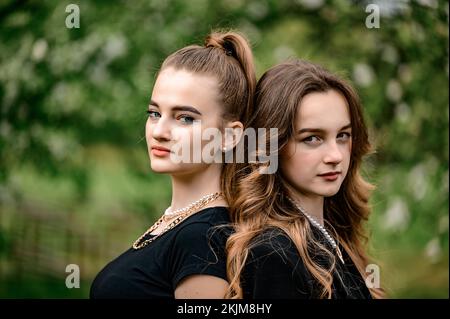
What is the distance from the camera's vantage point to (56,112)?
4625 millimetres

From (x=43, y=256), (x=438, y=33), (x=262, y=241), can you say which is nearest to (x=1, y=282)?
(x=43, y=256)

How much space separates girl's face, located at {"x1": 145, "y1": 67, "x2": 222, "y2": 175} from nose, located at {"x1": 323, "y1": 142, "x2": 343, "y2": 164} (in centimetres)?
34

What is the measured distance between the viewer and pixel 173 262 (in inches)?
89.0

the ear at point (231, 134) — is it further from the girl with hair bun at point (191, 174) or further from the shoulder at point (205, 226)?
the shoulder at point (205, 226)


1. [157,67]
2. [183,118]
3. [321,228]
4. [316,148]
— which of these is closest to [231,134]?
[183,118]

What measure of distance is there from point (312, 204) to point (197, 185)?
372 mm

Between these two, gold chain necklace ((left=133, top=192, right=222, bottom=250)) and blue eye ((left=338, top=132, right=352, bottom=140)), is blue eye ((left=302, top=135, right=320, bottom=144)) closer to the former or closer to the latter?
blue eye ((left=338, top=132, right=352, bottom=140))

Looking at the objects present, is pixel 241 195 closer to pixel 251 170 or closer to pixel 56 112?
→ pixel 251 170

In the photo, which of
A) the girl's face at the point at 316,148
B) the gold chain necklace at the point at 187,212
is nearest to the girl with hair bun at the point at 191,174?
the gold chain necklace at the point at 187,212

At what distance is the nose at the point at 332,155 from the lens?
2.35 m

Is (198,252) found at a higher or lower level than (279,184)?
lower

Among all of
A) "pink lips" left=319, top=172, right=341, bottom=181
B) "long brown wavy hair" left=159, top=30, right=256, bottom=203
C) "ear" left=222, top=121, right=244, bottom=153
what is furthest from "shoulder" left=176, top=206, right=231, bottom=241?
"pink lips" left=319, top=172, right=341, bottom=181

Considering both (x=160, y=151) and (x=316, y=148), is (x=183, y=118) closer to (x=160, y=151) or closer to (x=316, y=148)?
(x=160, y=151)

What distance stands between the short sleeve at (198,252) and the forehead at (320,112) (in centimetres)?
42
